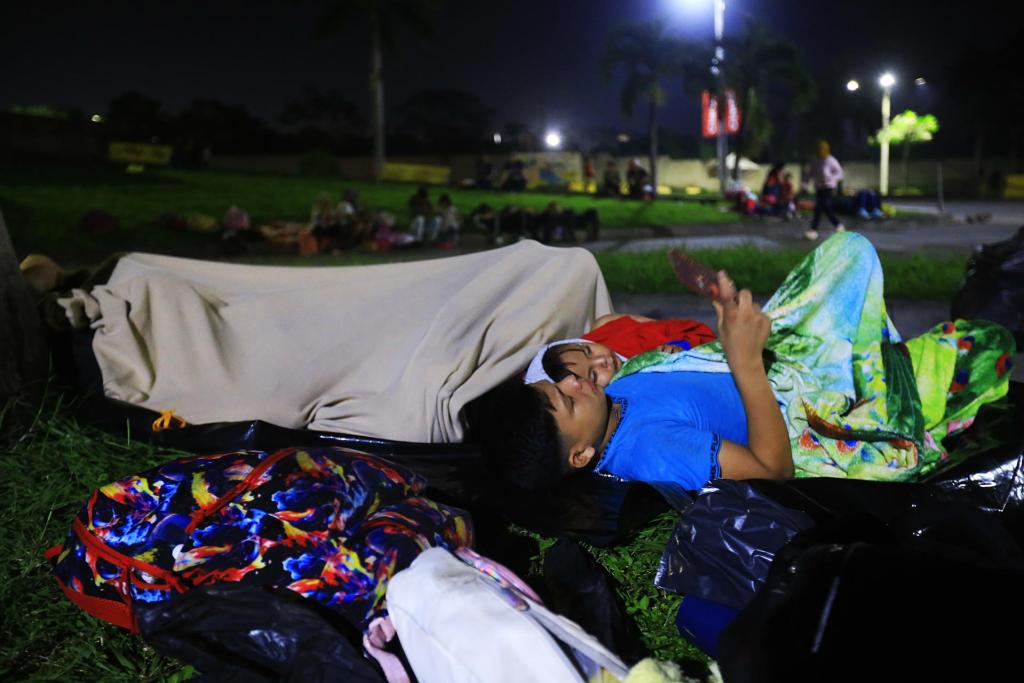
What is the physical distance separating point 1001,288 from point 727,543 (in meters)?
3.83

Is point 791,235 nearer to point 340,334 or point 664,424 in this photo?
point 340,334

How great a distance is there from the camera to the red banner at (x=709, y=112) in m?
34.6

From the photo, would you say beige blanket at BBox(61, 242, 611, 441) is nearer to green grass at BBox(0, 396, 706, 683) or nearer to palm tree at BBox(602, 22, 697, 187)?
green grass at BBox(0, 396, 706, 683)

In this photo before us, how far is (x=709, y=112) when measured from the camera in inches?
1603

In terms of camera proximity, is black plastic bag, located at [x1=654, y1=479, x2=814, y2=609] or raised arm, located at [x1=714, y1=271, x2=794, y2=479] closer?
black plastic bag, located at [x1=654, y1=479, x2=814, y2=609]

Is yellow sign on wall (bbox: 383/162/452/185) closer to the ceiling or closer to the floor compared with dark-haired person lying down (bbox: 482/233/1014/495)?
closer to the ceiling

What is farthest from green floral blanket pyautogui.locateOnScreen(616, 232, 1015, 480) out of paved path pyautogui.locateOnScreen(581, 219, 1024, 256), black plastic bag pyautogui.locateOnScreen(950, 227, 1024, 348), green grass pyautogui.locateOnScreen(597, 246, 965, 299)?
paved path pyautogui.locateOnScreen(581, 219, 1024, 256)

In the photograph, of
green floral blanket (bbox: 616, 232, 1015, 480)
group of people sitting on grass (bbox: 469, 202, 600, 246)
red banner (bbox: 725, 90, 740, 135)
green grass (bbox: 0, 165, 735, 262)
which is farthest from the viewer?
red banner (bbox: 725, 90, 740, 135)

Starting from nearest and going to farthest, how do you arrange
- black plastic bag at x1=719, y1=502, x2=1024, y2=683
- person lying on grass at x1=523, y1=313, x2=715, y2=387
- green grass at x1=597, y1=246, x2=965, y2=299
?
black plastic bag at x1=719, y1=502, x2=1024, y2=683 → person lying on grass at x1=523, y1=313, x2=715, y2=387 → green grass at x1=597, y1=246, x2=965, y2=299

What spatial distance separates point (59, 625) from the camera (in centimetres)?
239

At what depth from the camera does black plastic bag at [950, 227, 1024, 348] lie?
5.04 m

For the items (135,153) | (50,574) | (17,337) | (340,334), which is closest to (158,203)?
(135,153)

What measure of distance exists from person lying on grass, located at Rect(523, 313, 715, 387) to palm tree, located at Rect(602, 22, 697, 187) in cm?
3078

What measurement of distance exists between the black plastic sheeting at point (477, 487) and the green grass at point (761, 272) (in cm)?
483
